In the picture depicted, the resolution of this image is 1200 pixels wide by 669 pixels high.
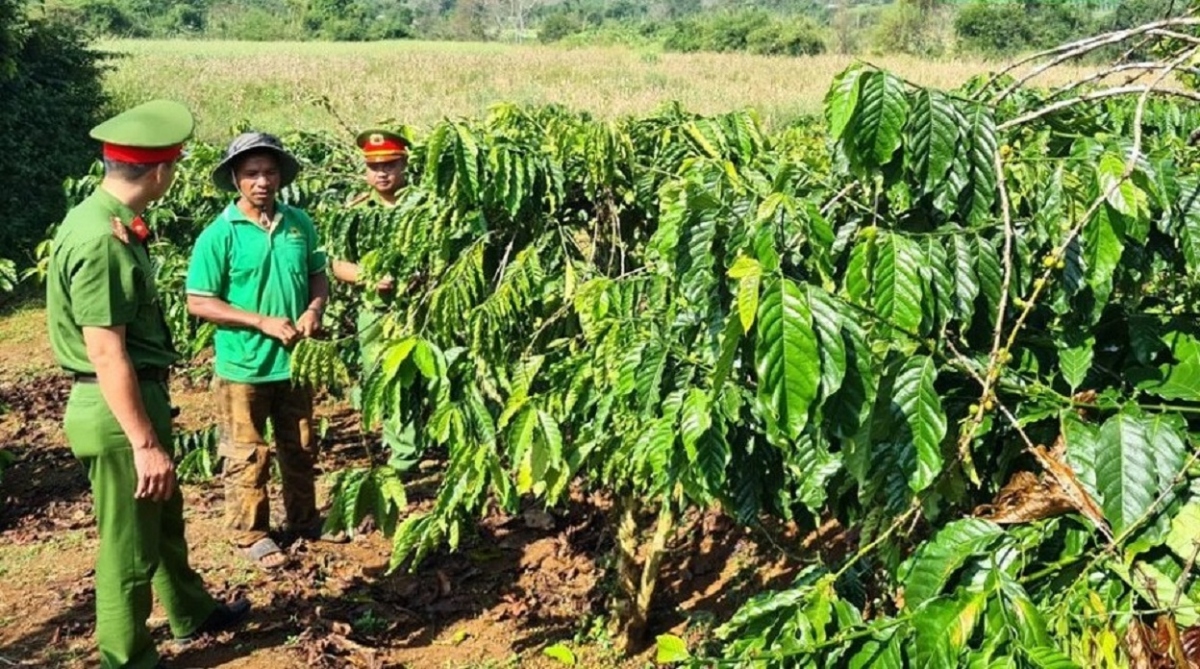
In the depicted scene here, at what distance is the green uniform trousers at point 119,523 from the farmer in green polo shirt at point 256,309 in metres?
0.73

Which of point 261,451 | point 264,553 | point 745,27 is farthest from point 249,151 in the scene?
point 745,27

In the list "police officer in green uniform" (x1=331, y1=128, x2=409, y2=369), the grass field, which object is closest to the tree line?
the grass field

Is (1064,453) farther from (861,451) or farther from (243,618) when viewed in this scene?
(243,618)

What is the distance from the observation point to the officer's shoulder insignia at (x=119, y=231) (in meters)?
2.96

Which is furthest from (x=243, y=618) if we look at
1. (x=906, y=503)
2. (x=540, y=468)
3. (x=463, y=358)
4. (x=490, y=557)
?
(x=906, y=503)

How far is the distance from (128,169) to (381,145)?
1.55 metres

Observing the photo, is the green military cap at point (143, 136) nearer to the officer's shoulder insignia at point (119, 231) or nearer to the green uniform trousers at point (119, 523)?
the officer's shoulder insignia at point (119, 231)

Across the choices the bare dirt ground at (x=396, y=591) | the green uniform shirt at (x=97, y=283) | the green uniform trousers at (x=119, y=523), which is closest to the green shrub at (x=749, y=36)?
the bare dirt ground at (x=396, y=591)

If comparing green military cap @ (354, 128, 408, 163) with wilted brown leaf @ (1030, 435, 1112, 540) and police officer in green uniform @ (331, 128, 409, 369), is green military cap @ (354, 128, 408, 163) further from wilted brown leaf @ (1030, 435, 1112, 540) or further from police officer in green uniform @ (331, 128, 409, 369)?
wilted brown leaf @ (1030, 435, 1112, 540)

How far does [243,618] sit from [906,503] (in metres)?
2.77

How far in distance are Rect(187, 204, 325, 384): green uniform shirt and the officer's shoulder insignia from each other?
3.03 feet

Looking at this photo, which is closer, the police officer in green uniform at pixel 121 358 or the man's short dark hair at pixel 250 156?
the police officer in green uniform at pixel 121 358

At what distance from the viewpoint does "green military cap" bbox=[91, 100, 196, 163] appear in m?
2.99

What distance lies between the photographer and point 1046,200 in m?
1.90
